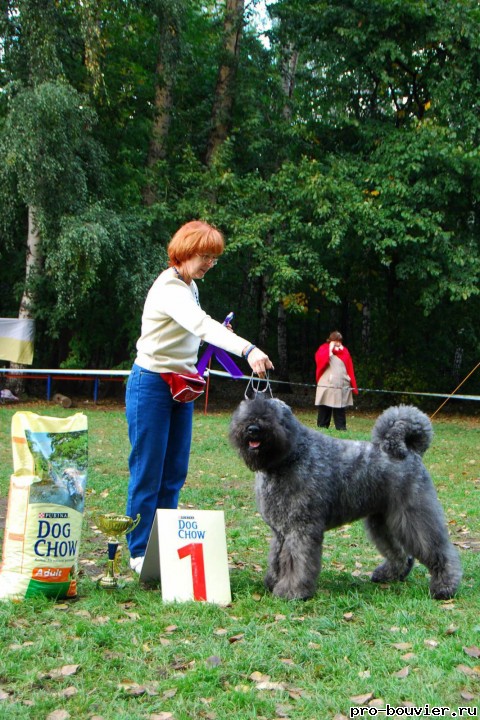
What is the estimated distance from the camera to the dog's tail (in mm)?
4172

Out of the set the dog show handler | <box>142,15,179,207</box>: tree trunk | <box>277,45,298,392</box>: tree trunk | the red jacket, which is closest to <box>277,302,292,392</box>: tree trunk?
<box>277,45,298,392</box>: tree trunk

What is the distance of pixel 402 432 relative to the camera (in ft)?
13.7

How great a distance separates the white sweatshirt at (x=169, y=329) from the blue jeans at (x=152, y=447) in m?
0.10

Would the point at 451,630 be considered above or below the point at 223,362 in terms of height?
below

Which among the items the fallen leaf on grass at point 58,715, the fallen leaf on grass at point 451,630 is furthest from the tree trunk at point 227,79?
the fallen leaf on grass at point 58,715

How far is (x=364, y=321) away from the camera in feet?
70.3

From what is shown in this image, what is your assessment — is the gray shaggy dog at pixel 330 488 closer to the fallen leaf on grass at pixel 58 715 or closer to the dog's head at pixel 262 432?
the dog's head at pixel 262 432

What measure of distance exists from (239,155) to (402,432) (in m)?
15.2

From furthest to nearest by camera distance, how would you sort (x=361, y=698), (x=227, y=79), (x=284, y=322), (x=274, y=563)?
(x=284, y=322)
(x=227, y=79)
(x=274, y=563)
(x=361, y=698)

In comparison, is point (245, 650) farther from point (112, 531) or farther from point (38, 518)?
point (38, 518)

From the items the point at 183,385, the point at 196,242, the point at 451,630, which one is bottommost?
the point at 451,630

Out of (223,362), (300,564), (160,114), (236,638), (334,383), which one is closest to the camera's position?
(236,638)

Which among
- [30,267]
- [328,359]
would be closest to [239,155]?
[30,267]

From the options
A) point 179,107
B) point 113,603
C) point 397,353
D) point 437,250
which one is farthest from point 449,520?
point 179,107
